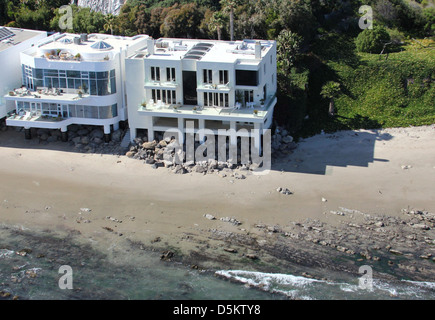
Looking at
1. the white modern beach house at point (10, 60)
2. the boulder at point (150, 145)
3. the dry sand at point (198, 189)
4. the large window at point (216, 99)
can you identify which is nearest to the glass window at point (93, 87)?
the dry sand at point (198, 189)

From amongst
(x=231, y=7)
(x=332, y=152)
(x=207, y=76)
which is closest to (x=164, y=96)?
(x=207, y=76)

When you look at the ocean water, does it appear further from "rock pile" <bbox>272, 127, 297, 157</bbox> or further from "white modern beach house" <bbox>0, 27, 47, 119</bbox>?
"white modern beach house" <bbox>0, 27, 47, 119</bbox>

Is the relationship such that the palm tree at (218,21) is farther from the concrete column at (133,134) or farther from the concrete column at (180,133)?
the concrete column at (133,134)

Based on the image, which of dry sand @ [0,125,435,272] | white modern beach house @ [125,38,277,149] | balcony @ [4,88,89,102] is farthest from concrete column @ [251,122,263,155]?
balcony @ [4,88,89,102]

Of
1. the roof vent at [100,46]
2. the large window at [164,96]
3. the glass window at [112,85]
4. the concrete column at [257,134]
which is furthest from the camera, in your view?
the roof vent at [100,46]

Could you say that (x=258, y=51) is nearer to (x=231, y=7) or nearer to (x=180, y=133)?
(x=180, y=133)
